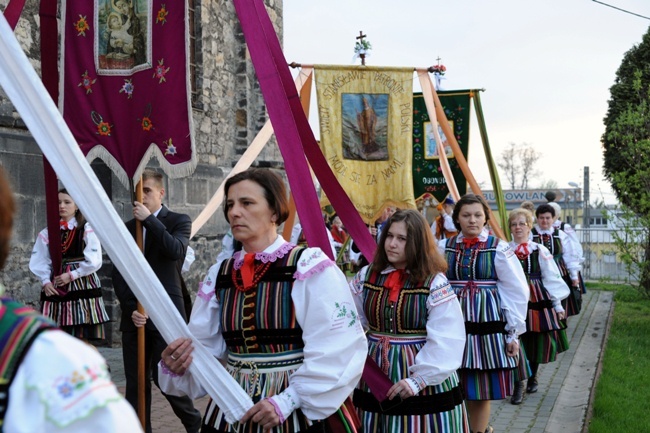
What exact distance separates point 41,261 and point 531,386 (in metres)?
4.80

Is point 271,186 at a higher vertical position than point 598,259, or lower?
higher

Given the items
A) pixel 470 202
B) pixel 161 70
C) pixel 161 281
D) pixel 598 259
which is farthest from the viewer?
pixel 598 259

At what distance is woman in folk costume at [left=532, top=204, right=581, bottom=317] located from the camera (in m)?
→ 9.87

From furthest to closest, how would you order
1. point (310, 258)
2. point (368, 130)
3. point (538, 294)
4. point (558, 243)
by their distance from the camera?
point (558, 243) → point (538, 294) → point (368, 130) → point (310, 258)

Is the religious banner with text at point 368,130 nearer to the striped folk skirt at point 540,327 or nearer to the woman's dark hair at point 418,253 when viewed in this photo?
the striped folk skirt at point 540,327

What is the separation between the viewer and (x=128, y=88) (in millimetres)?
3979

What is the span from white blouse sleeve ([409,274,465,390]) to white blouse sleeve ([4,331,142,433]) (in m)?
2.87

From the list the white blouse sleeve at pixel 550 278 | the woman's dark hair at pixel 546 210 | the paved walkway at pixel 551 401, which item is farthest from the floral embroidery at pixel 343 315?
the woman's dark hair at pixel 546 210

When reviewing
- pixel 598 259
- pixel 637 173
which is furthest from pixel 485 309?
pixel 598 259

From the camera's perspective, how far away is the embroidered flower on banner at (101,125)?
398 cm

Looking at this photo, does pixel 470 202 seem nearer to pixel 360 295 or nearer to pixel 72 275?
pixel 360 295

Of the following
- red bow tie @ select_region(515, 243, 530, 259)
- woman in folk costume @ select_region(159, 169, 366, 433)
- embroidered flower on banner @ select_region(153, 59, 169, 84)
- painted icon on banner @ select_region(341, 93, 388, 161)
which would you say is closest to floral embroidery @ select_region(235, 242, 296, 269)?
woman in folk costume @ select_region(159, 169, 366, 433)

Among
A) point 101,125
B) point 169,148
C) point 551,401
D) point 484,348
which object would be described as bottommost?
point 551,401

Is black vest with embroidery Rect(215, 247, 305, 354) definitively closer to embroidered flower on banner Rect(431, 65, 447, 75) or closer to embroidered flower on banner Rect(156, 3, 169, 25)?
embroidered flower on banner Rect(156, 3, 169, 25)
